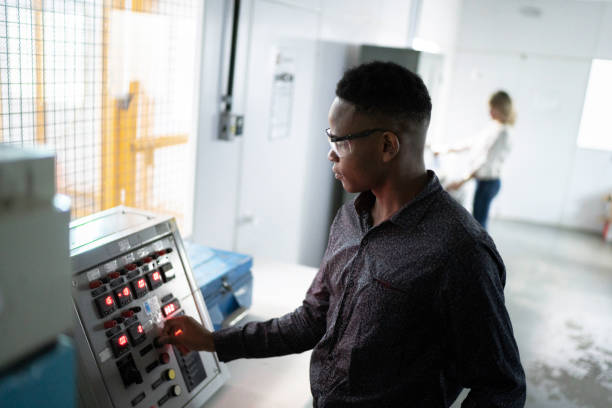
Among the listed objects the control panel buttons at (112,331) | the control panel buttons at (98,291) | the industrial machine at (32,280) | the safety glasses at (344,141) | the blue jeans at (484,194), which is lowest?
the blue jeans at (484,194)

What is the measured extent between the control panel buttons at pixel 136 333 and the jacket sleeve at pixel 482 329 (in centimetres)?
64

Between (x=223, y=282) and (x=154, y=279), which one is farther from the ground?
(x=154, y=279)

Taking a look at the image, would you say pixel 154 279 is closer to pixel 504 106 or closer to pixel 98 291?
pixel 98 291

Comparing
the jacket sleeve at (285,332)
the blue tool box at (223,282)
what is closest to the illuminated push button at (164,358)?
the jacket sleeve at (285,332)

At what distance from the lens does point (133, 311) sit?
46.1 inches

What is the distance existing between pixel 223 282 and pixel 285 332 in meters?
0.40

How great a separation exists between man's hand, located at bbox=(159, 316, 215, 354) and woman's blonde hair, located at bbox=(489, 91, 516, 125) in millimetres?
4058

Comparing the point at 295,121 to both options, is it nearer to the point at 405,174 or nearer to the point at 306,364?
the point at 306,364

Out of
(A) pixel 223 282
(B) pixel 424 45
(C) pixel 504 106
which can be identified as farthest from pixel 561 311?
(A) pixel 223 282

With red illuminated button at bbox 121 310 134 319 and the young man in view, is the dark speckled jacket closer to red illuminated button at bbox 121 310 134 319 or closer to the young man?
the young man

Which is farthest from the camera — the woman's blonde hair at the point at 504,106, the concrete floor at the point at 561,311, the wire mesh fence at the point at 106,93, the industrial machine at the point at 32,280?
the woman's blonde hair at the point at 504,106

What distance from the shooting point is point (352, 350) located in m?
1.15

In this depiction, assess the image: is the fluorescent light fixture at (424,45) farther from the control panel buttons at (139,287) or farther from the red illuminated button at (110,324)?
the red illuminated button at (110,324)

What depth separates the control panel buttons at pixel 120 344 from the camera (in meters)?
1.11
